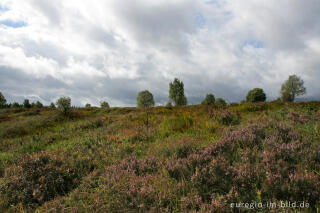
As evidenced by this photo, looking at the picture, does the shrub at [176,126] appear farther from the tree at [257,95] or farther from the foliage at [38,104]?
the foliage at [38,104]

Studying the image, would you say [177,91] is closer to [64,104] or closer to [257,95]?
[257,95]

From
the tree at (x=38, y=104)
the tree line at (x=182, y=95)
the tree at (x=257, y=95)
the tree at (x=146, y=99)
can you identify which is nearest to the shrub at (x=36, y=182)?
the tree line at (x=182, y=95)

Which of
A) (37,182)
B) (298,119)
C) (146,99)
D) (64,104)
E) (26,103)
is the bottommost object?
(37,182)

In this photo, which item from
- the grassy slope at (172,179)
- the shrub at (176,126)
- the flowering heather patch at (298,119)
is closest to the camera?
the grassy slope at (172,179)

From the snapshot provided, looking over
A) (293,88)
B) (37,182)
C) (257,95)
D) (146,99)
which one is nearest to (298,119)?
(37,182)

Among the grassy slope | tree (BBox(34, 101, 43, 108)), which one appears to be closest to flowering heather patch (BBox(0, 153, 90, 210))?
the grassy slope

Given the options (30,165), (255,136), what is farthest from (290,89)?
(30,165)

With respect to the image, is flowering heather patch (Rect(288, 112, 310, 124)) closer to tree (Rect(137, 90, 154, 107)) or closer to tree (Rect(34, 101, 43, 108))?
tree (Rect(137, 90, 154, 107))

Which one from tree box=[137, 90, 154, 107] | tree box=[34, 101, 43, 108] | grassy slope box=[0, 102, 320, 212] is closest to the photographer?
grassy slope box=[0, 102, 320, 212]

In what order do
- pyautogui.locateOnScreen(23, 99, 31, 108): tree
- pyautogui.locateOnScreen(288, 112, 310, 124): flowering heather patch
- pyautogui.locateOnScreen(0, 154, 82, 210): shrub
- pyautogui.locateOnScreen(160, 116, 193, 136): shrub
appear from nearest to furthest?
pyautogui.locateOnScreen(0, 154, 82, 210): shrub
pyautogui.locateOnScreen(288, 112, 310, 124): flowering heather patch
pyautogui.locateOnScreen(160, 116, 193, 136): shrub
pyautogui.locateOnScreen(23, 99, 31, 108): tree

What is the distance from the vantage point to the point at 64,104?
71.0 feet

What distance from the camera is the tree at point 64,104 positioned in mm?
21452

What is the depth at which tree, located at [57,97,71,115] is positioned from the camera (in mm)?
21452

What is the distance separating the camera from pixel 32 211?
2924 mm
